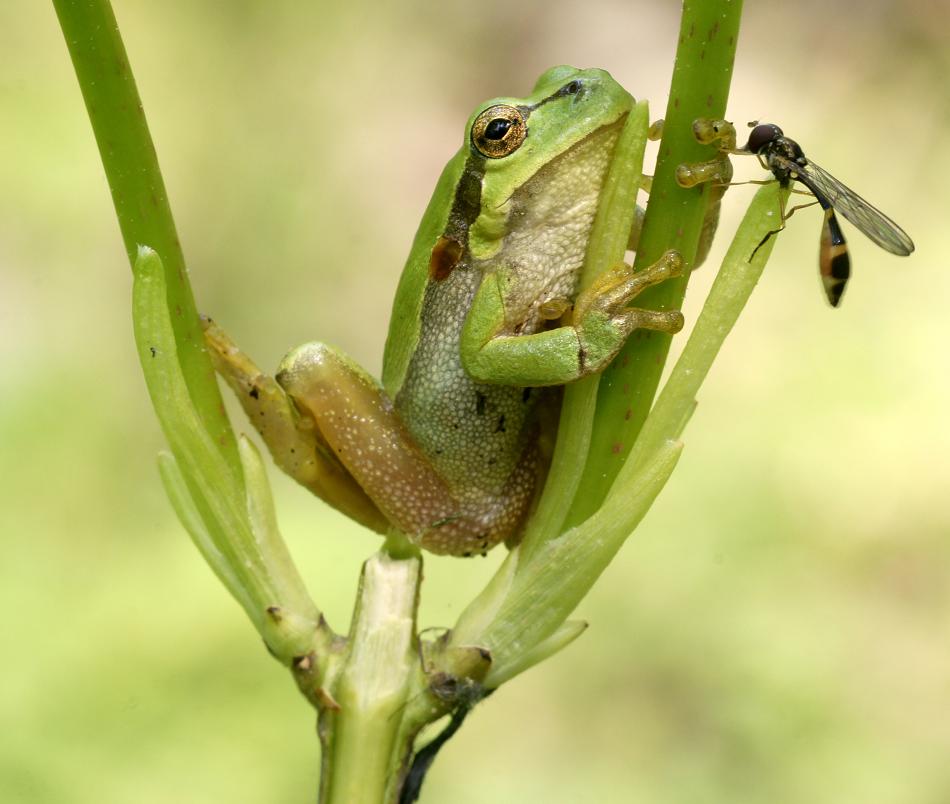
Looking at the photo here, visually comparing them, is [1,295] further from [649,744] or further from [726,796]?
[726,796]

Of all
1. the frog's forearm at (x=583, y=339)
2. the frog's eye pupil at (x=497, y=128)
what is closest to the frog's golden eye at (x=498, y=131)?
the frog's eye pupil at (x=497, y=128)

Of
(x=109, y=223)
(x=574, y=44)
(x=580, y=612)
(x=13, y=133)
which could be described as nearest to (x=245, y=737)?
(x=580, y=612)

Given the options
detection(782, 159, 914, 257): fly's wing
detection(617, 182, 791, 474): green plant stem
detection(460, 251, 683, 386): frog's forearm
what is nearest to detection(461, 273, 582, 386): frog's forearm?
detection(460, 251, 683, 386): frog's forearm

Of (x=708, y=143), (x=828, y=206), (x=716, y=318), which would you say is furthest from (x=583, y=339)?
(x=828, y=206)

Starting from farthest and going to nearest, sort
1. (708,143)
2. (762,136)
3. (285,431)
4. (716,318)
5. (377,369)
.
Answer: (377,369) < (285,431) < (762,136) < (716,318) < (708,143)

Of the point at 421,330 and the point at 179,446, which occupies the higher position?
the point at 421,330

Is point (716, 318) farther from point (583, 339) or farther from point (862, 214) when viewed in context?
point (862, 214)
